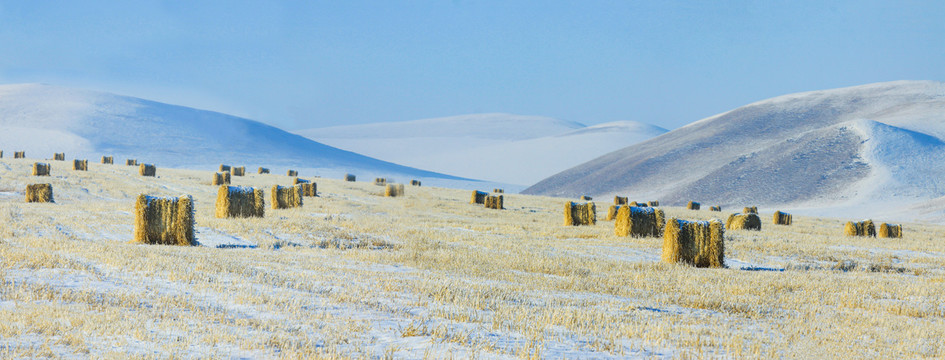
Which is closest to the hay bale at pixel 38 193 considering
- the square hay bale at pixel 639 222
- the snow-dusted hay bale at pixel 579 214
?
the snow-dusted hay bale at pixel 579 214

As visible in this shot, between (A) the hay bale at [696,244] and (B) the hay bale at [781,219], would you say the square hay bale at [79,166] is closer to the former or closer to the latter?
(B) the hay bale at [781,219]

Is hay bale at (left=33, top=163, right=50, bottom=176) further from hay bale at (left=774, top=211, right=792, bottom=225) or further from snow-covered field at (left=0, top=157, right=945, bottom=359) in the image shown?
hay bale at (left=774, top=211, right=792, bottom=225)

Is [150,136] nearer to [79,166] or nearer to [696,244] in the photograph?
[79,166]

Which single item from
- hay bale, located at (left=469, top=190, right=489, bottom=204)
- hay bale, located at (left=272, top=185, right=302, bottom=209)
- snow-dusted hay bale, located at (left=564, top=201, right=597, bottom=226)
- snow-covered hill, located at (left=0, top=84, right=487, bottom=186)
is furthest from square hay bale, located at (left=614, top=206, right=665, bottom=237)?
snow-covered hill, located at (left=0, top=84, right=487, bottom=186)

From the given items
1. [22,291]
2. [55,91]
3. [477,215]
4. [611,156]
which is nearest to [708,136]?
[611,156]

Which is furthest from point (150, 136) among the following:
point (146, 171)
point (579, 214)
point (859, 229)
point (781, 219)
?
point (859, 229)

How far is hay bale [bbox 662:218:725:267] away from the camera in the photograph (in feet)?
51.5

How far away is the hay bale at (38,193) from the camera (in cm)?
2681

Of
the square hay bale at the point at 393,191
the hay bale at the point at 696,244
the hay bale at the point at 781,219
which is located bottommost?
the hay bale at the point at 696,244

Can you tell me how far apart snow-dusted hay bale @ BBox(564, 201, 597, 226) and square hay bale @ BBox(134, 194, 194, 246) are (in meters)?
14.3

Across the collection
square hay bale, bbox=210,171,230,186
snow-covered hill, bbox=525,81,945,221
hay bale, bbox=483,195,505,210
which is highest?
snow-covered hill, bbox=525,81,945,221

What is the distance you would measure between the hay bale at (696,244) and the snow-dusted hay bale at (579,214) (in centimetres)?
1186

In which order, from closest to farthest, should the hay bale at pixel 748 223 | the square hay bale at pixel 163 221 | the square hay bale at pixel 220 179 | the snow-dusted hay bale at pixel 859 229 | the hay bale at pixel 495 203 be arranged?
the square hay bale at pixel 163 221, the snow-dusted hay bale at pixel 859 229, the hay bale at pixel 748 223, the hay bale at pixel 495 203, the square hay bale at pixel 220 179

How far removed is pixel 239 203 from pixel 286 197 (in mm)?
6503
